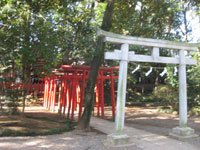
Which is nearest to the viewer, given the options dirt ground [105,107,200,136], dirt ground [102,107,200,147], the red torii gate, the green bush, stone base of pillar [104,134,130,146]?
stone base of pillar [104,134,130,146]

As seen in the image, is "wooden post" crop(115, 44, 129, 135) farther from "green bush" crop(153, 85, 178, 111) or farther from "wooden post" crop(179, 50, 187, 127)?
"green bush" crop(153, 85, 178, 111)

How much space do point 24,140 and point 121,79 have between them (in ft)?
10.6

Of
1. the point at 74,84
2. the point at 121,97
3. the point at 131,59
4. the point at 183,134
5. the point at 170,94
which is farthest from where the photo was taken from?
the point at 170,94

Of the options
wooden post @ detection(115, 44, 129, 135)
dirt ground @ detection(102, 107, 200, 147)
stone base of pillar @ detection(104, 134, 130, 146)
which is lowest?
dirt ground @ detection(102, 107, 200, 147)

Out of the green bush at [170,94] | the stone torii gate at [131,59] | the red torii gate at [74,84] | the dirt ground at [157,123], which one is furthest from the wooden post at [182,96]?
the green bush at [170,94]

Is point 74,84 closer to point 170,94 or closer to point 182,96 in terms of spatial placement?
point 182,96

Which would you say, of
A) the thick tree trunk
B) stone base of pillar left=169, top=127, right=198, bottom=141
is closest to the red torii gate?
the thick tree trunk

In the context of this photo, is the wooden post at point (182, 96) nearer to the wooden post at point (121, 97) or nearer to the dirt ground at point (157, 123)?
the dirt ground at point (157, 123)

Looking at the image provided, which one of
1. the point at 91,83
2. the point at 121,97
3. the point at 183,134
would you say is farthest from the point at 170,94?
the point at 121,97

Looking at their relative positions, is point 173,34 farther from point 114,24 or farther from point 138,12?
point 114,24

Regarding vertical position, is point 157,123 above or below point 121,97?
below

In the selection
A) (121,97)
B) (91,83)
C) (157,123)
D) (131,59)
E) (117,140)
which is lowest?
(157,123)

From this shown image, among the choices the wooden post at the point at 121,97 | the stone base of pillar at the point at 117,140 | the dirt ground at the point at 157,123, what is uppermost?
the wooden post at the point at 121,97

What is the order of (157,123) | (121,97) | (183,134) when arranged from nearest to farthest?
(121,97)
(183,134)
(157,123)
